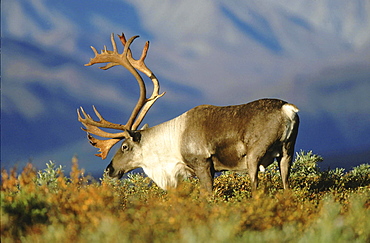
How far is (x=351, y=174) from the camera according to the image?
41.1 feet

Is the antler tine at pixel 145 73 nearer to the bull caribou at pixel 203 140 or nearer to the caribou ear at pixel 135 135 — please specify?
the bull caribou at pixel 203 140

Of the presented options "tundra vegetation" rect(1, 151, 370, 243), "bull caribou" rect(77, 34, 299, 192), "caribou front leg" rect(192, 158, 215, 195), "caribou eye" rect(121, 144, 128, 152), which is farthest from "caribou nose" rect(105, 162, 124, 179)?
"caribou front leg" rect(192, 158, 215, 195)

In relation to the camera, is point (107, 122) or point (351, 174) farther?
point (351, 174)

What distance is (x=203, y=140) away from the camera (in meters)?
7.93

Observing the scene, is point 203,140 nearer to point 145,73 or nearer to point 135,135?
point 135,135

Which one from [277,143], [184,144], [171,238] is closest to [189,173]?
[184,144]

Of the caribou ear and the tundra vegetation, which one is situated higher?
the caribou ear

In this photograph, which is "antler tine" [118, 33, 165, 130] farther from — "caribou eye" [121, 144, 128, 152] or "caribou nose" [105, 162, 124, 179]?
"caribou nose" [105, 162, 124, 179]

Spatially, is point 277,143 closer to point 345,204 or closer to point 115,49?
point 345,204

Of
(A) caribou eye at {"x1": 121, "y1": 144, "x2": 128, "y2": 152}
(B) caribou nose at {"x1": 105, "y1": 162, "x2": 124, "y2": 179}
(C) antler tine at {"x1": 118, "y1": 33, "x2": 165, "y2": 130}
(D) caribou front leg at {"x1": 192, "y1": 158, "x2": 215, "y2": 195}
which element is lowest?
(D) caribou front leg at {"x1": 192, "y1": 158, "x2": 215, "y2": 195}

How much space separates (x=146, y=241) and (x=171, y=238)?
27cm

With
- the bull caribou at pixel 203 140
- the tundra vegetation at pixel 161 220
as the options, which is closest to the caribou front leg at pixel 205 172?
the bull caribou at pixel 203 140

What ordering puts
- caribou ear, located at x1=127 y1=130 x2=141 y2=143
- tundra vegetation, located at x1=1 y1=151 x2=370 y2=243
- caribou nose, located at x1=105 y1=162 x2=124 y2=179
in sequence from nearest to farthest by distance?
tundra vegetation, located at x1=1 y1=151 x2=370 y2=243 < caribou ear, located at x1=127 y1=130 x2=141 y2=143 < caribou nose, located at x1=105 y1=162 x2=124 y2=179

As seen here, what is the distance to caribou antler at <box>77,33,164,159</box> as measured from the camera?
9094mm
